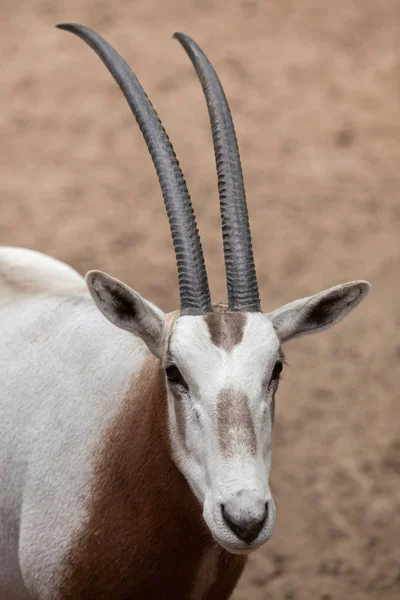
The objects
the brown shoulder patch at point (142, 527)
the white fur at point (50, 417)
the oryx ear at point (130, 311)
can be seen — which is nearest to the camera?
A: the oryx ear at point (130, 311)

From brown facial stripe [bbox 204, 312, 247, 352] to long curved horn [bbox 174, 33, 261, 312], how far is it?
9 cm

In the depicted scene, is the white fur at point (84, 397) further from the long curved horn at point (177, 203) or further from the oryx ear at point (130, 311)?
the long curved horn at point (177, 203)

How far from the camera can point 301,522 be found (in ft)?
19.7

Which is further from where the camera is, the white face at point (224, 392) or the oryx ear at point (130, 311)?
the oryx ear at point (130, 311)

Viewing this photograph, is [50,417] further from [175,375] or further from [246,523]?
[246,523]

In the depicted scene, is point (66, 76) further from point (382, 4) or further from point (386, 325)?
point (386, 325)

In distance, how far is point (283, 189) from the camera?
858 centimetres

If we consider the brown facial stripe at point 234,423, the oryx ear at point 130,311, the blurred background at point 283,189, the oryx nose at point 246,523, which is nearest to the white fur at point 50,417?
the oryx ear at point 130,311

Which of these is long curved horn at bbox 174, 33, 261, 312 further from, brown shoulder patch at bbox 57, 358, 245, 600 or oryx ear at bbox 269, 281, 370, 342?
brown shoulder patch at bbox 57, 358, 245, 600

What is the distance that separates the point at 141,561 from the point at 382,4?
805 cm

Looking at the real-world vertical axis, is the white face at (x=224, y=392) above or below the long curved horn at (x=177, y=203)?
below

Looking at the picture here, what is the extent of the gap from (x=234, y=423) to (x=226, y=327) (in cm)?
36

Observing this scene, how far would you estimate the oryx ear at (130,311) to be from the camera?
3.60 m

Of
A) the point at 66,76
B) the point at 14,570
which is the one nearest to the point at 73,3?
the point at 66,76
